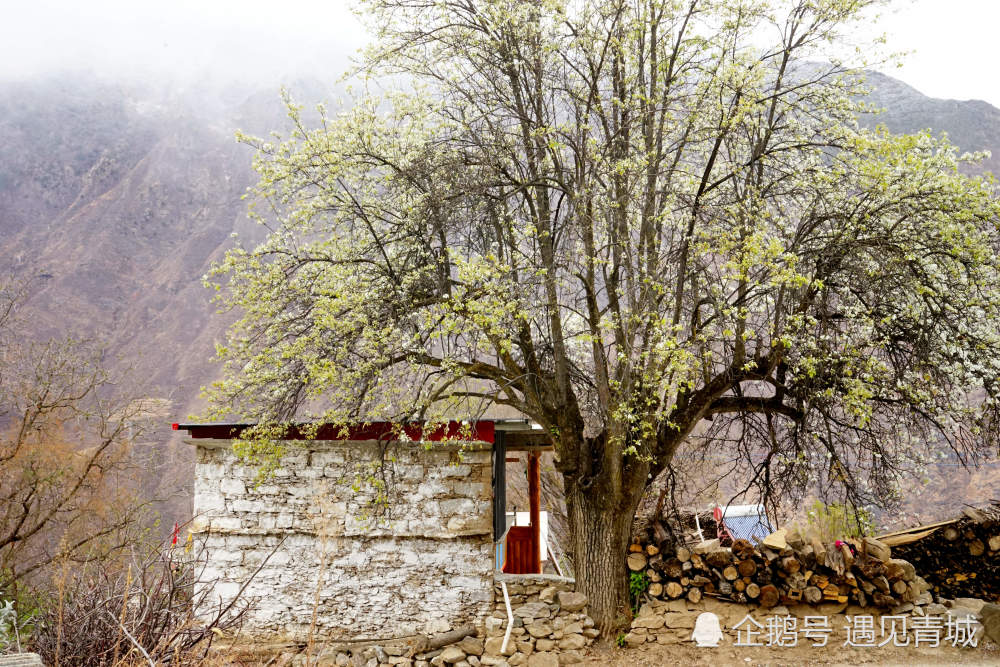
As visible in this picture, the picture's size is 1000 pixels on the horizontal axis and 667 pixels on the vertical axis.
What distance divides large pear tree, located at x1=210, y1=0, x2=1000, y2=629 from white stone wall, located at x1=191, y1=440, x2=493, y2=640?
1074 mm

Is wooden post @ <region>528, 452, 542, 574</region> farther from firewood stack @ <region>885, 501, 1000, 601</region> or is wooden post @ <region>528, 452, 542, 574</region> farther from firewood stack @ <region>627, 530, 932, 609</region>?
firewood stack @ <region>885, 501, 1000, 601</region>

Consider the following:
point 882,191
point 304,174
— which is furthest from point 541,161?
point 882,191

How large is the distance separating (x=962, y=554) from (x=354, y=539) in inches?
325

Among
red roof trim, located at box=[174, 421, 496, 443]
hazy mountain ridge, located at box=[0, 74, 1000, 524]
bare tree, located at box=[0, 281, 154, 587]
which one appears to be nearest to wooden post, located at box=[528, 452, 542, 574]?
red roof trim, located at box=[174, 421, 496, 443]

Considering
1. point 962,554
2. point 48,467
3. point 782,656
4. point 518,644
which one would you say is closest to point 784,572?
point 782,656

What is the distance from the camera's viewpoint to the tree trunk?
8.34 meters

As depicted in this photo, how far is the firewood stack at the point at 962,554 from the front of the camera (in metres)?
8.60

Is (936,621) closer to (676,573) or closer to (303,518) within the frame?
(676,573)

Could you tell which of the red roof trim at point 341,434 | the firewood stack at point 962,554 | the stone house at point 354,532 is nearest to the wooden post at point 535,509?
the stone house at point 354,532

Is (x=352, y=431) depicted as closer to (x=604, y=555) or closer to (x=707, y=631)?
(x=604, y=555)

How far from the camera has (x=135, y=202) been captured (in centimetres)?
6297

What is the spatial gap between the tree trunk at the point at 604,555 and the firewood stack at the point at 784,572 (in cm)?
35

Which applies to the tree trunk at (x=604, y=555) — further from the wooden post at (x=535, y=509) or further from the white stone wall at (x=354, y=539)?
the wooden post at (x=535, y=509)

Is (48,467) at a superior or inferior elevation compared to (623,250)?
inferior
